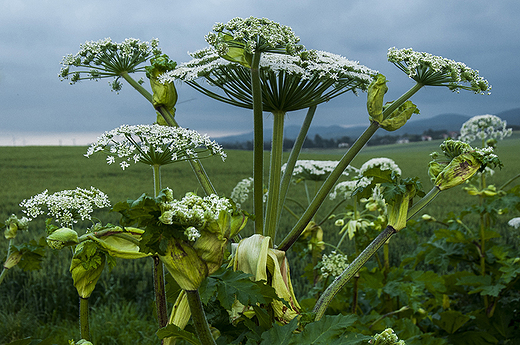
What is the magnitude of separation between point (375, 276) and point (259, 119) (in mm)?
1832

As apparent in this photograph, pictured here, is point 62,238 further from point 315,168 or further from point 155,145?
point 315,168

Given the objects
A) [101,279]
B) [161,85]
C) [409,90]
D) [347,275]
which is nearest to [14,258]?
[161,85]

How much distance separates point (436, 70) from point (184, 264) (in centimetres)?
81

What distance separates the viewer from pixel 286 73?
1148 mm

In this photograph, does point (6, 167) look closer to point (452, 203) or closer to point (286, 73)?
point (452, 203)

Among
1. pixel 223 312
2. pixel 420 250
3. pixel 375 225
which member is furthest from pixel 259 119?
pixel 420 250

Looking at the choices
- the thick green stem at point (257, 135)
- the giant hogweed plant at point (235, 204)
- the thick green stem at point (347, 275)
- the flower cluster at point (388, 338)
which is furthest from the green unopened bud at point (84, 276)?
the flower cluster at point (388, 338)

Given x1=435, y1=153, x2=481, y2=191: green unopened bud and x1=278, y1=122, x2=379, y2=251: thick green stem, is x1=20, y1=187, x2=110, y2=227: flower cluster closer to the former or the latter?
x1=278, y1=122, x2=379, y2=251: thick green stem

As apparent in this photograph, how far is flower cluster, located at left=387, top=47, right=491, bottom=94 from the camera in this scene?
3.57 ft

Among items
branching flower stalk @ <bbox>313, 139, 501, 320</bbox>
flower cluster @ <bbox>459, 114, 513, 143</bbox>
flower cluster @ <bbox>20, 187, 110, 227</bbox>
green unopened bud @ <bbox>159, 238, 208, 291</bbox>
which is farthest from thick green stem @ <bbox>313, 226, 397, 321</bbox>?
flower cluster @ <bbox>459, 114, 513, 143</bbox>

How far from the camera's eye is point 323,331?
2.78 feet

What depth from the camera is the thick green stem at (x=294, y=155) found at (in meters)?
1.25

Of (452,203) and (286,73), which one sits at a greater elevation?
(286,73)

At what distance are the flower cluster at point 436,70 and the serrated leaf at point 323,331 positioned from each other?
689 mm
